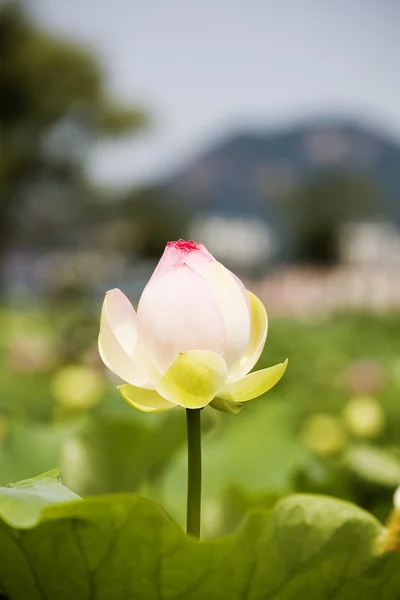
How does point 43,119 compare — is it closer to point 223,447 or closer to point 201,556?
point 223,447

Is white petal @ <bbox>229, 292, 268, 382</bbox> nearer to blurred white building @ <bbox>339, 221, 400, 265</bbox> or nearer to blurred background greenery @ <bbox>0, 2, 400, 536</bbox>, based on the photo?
blurred background greenery @ <bbox>0, 2, 400, 536</bbox>

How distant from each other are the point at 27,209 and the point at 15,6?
10.5 feet

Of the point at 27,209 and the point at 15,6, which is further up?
the point at 15,6

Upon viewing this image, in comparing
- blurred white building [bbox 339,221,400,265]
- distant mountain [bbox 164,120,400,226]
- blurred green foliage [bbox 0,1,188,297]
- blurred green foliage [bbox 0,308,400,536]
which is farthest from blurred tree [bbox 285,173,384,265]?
blurred green foliage [bbox 0,308,400,536]

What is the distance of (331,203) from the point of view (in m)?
20.3

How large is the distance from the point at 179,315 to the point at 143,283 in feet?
0.16

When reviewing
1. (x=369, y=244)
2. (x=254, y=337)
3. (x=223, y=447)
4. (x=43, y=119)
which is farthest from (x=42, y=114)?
(x=254, y=337)

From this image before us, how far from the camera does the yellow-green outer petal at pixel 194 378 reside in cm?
23

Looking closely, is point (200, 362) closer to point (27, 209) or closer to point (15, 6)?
point (15, 6)

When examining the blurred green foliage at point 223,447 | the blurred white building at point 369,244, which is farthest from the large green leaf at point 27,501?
the blurred white building at point 369,244

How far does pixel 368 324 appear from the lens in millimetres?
4734

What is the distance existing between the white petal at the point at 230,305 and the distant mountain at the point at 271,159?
27.4 m

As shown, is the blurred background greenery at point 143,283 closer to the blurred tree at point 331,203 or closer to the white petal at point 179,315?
the blurred tree at point 331,203

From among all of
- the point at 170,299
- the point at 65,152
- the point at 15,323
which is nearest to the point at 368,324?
the point at 15,323
